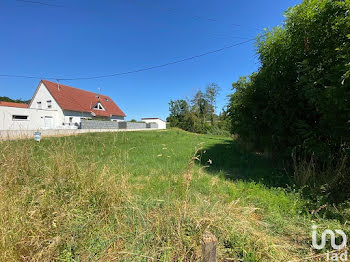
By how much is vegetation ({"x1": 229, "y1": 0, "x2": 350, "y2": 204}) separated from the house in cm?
1949

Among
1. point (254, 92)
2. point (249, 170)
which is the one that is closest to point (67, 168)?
point (249, 170)

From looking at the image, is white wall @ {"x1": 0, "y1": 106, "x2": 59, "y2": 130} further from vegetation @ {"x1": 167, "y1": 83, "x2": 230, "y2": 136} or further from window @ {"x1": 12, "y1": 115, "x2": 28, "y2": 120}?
vegetation @ {"x1": 167, "y1": 83, "x2": 230, "y2": 136}

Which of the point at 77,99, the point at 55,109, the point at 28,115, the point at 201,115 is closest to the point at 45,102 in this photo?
the point at 55,109

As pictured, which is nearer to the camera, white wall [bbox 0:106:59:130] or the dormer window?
white wall [bbox 0:106:59:130]

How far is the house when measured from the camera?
1504cm

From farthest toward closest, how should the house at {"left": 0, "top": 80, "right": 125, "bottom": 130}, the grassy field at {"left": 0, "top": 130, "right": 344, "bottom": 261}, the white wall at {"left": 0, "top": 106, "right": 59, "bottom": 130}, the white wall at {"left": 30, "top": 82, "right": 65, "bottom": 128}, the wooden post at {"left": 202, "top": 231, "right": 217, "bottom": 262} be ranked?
the white wall at {"left": 30, "top": 82, "right": 65, "bottom": 128}
the house at {"left": 0, "top": 80, "right": 125, "bottom": 130}
the white wall at {"left": 0, "top": 106, "right": 59, "bottom": 130}
the grassy field at {"left": 0, "top": 130, "right": 344, "bottom": 261}
the wooden post at {"left": 202, "top": 231, "right": 217, "bottom": 262}

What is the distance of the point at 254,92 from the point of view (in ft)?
16.9

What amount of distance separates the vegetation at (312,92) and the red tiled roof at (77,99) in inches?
897

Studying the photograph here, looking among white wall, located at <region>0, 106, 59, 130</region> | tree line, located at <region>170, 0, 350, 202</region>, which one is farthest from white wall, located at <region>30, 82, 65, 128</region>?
tree line, located at <region>170, 0, 350, 202</region>

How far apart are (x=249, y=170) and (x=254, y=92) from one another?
8.69ft

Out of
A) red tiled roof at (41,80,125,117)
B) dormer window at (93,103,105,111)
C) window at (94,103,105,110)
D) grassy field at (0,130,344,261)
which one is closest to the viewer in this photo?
grassy field at (0,130,344,261)

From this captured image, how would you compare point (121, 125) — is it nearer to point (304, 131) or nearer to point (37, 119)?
point (37, 119)

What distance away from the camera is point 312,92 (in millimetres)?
2936

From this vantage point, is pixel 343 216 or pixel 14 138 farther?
pixel 14 138
